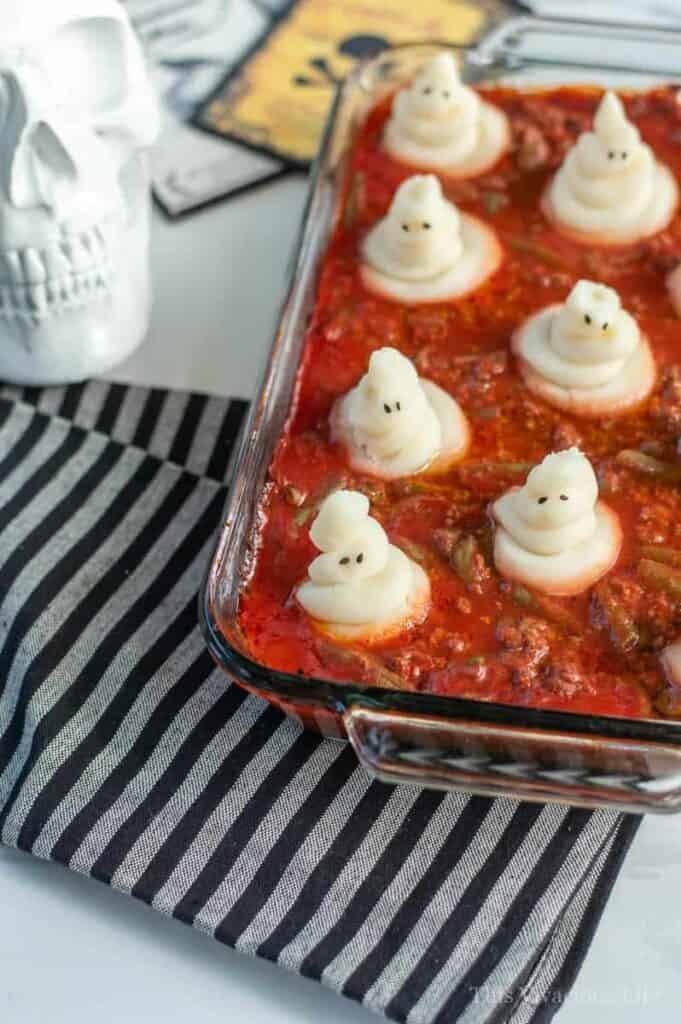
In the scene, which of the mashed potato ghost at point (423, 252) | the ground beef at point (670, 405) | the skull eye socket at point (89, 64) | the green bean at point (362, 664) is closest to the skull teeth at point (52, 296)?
the skull eye socket at point (89, 64)

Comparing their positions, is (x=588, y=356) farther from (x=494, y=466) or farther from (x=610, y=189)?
(x=610, y=189)

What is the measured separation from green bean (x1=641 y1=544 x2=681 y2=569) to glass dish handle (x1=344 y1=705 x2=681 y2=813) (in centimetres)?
27

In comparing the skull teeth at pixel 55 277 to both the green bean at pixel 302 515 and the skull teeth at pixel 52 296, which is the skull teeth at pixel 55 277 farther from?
the green bean at pixel 302 515

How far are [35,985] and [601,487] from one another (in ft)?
2.72

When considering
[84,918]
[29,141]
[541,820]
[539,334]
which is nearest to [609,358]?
[539,334]

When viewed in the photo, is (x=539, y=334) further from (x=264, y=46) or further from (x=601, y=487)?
(x=264, y=46)

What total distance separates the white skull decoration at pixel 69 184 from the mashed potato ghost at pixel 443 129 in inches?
15.8

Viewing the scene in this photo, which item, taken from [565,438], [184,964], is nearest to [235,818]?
[184,964]

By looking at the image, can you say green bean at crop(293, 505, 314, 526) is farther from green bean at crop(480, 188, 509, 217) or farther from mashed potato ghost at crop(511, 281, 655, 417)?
green bean at crop(480, 188, 509, 217)

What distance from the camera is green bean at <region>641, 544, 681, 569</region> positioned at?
1.56 m

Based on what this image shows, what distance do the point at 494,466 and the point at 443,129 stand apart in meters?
0.62

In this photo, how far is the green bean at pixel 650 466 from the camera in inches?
64.7

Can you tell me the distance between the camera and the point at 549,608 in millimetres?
1518

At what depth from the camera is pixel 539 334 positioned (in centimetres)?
176
